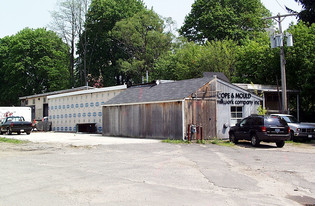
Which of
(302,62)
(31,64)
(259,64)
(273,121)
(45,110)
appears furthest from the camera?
(31,64)

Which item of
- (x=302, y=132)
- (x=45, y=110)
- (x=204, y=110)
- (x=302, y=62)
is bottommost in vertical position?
(x=302, y=132)

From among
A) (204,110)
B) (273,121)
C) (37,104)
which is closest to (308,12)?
(204,110)

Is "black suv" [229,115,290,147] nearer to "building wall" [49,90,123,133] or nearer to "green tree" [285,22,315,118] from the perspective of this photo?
"green tree" [285,22,315,118]

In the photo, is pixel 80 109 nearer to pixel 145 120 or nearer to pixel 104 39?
pixel 145 120

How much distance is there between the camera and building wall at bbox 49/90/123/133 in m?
33.6

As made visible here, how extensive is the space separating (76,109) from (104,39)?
754 inches

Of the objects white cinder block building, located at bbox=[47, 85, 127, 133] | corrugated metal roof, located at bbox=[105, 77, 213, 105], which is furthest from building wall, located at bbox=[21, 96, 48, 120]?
corrugated metal roof, located at bbox=[105, 77, 213, 105]

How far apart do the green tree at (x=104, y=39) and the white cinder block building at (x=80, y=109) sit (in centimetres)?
1300

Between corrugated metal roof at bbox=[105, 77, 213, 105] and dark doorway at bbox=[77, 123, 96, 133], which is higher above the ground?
corrugated metal roof at bbox=[105, 77, 213, 105]

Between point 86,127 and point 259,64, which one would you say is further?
point 86,127

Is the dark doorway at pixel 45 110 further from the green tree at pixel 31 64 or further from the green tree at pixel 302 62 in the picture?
the green tree at pixel 302 62

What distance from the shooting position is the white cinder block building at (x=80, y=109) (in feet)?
109

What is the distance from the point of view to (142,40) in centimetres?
4966

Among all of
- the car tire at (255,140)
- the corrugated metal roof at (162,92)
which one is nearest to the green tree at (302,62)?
the corrugated metal roof at (162,92)
